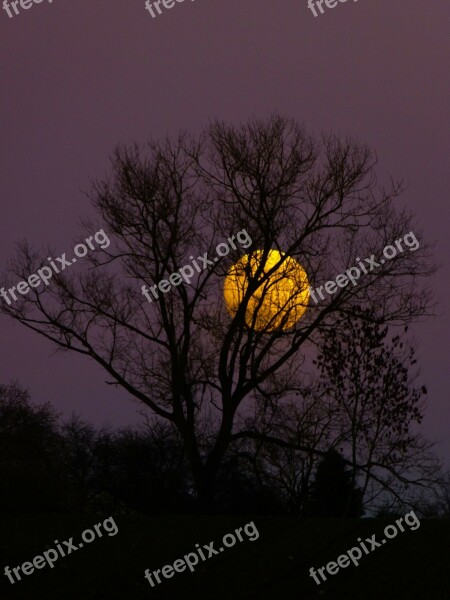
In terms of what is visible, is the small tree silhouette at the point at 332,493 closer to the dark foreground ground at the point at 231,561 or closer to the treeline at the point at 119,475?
the treeline at the point at 119,475

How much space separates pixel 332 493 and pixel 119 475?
19487 mm

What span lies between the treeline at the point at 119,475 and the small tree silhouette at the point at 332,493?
0.03m

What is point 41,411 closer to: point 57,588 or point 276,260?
point 276,260

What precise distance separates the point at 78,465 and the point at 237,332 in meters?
32.4

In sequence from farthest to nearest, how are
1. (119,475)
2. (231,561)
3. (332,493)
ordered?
(119,475)
(332,493)
(231,561)

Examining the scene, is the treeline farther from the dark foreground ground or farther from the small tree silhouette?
the dark foreground ground

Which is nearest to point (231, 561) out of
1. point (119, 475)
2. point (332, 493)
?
point (332, 493)

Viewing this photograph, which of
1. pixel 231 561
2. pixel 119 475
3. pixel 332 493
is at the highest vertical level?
pixel 119 475

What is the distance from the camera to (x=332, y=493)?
3288cm

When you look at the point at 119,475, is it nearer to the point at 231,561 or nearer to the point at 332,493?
the point at 332,493

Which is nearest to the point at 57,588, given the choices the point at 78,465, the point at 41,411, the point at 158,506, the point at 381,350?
the point at 381,350

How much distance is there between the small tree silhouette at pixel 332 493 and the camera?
1210 inches

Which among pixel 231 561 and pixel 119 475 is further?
pixel 119 475

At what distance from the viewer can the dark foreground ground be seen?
12.3m
